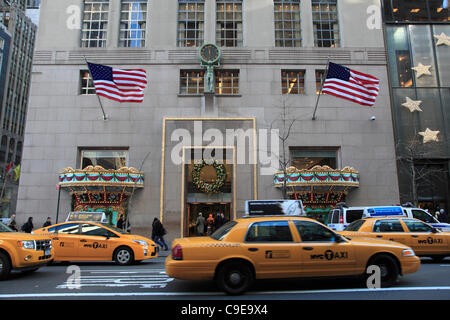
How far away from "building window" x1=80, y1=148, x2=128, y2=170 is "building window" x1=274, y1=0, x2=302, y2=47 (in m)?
13.3

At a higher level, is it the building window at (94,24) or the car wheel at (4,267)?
the building window at (94,24)

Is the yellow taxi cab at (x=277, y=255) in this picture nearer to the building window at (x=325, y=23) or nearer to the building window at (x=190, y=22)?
the building window at (x=190, y=22)

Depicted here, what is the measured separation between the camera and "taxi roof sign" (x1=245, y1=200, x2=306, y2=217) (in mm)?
13699

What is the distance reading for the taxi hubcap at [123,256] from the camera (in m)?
11.6

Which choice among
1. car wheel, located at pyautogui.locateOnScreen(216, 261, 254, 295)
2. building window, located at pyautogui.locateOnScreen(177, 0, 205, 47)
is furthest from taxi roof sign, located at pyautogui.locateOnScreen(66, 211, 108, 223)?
building window, located at pyautogui.locateOnScreen(177, 0, 205, 47)

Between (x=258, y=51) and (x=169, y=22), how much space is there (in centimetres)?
665

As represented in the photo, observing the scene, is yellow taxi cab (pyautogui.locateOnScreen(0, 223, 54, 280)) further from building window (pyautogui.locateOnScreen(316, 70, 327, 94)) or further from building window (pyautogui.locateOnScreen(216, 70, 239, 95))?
building window (pyautogui.locateOnScreen(316, 70, 327, 94))

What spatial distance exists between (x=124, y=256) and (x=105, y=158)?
37.8 feet

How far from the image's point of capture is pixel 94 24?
78.5 ft

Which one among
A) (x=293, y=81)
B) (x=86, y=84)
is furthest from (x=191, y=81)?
(x=86, y=84)

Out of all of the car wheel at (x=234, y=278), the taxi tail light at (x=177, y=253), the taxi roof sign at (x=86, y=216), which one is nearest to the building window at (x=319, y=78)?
the taxi roof sign at (x=86, y=216)

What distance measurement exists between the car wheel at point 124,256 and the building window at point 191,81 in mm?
13586

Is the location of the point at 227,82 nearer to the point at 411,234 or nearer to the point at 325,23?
the point at 325,23
